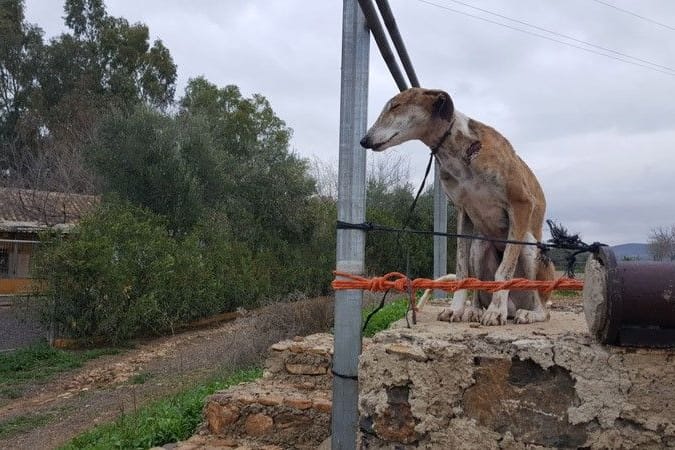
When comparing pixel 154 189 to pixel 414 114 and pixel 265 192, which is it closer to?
pixel 265 192

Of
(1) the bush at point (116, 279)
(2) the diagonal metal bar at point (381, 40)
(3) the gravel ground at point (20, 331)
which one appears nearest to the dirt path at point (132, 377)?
(1) the bush at point (116, 279)

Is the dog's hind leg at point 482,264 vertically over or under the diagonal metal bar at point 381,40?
under

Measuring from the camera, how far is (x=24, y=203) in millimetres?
22781

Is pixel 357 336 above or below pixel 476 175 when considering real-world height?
below

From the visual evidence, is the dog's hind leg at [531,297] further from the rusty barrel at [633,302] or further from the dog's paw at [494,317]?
the rusty barrel at [633,302]

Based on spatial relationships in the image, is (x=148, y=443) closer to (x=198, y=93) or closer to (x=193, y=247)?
(x=193, y=247)

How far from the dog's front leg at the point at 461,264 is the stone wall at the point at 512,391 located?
43 cm

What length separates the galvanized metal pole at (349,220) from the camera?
286 centimetres

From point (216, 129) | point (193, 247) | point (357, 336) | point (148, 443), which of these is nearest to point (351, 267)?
point (357, 336)

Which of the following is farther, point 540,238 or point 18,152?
point 18,152

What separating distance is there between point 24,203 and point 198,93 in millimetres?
11725

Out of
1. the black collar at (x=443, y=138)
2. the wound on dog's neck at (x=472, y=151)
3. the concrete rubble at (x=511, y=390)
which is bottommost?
the concrete rubble at (x=511, y=390)

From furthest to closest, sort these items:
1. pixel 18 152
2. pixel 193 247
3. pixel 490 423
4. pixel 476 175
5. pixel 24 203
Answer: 1. pixel 18 152
2. pixel 24 203
3. pixel 193 247
4. pixel 476 175
5. pixel 490 423

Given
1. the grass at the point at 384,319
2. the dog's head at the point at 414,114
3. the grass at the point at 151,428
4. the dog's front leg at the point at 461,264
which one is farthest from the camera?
the grass at the point at 384,319
